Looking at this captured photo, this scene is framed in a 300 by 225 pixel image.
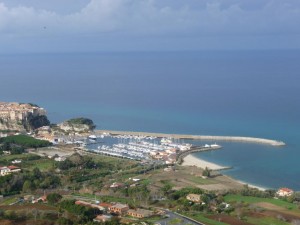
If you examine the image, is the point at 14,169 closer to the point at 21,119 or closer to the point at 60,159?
the point at 60,159

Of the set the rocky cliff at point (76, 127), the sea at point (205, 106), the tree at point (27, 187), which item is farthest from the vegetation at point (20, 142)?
the tree at point (27, 187)

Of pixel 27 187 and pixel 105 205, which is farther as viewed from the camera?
pixel 27 187

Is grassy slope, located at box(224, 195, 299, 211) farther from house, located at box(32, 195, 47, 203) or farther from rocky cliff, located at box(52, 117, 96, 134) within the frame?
rocky cliff, located at box(52, 117, 96, 134)

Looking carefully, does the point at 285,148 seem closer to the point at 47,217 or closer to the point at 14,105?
the point at 47,217

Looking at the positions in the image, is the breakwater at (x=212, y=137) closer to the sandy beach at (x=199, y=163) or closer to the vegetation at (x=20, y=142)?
the sandy beach at (x=199, y=163)

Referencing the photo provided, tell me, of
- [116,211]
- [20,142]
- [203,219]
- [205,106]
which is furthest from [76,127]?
[203,219]

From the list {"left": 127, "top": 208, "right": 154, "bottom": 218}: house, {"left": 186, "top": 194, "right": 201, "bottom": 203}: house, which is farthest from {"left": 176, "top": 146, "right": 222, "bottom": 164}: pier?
{"left": 127, "top": 208, "right": 154, "bottom": 218}: house

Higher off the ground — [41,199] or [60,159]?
[60,159]
